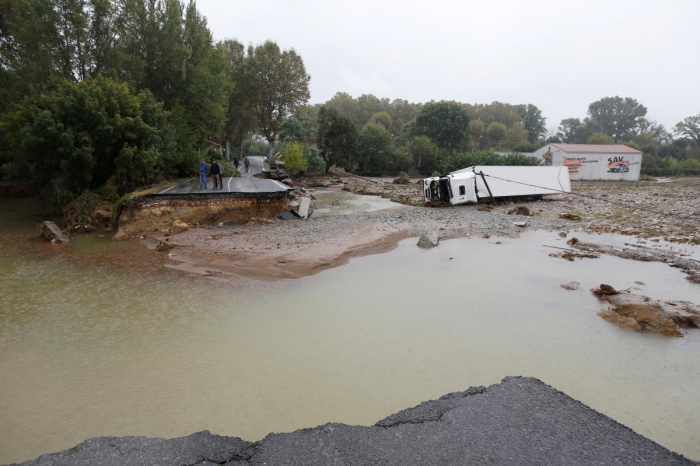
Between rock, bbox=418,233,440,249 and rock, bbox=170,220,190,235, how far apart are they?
971 cm

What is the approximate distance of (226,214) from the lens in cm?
1744

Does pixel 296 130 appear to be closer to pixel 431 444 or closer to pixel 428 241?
pixel 428 241

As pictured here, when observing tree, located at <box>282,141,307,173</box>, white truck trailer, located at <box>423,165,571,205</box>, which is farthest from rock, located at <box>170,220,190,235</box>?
tree, located at <box>282,141,307,173</box>

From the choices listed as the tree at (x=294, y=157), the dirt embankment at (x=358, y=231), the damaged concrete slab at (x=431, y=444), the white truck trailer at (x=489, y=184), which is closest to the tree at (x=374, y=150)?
the tree at (x=294, y=157)

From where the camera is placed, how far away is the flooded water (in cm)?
473

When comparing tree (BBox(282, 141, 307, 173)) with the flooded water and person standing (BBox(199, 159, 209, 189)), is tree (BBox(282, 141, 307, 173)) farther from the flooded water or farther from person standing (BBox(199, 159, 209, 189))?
the flooded water

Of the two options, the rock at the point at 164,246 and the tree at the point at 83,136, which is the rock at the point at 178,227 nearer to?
the rock at the point at 164,246

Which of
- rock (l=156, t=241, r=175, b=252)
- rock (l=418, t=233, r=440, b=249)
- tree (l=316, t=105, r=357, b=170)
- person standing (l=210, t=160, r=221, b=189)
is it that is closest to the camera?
rock (l=156, t=241, r=175, b=252)

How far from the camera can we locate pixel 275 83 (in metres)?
45.2

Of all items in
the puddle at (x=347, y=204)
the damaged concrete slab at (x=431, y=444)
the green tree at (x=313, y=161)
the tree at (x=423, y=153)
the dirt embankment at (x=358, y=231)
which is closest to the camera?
the damaged concrete slab at (x=431, y=444)

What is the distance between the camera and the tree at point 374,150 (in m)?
52.2

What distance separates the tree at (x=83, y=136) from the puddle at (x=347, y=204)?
9.59m

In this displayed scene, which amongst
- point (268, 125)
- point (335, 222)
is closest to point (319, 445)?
point (335, 222)

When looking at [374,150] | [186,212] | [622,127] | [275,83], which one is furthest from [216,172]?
[622,127]
